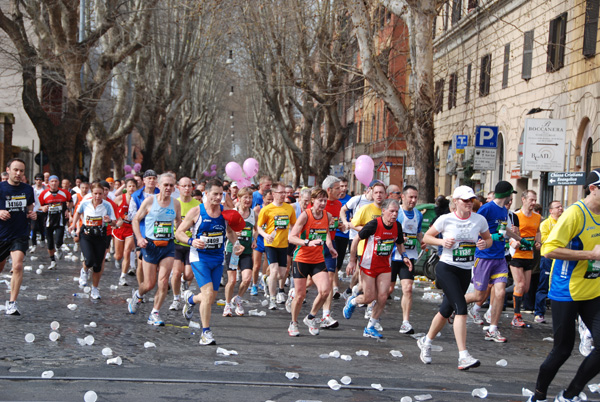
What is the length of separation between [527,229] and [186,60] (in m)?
24.2

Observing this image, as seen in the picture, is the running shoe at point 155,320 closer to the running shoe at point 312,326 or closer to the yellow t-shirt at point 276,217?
the running shoe at point 312,326

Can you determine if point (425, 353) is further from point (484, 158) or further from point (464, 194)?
point (484, 158)

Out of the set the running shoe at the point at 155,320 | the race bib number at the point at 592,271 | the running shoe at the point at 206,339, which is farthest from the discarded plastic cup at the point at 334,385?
the running shoe at the point at 155,320

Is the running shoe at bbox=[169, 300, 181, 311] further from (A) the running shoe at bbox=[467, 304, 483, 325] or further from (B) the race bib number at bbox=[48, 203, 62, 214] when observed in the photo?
(B) the race bib number at bbox=[48, 203, 62, 214]

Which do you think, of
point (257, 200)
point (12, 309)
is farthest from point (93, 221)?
point (257, 200)

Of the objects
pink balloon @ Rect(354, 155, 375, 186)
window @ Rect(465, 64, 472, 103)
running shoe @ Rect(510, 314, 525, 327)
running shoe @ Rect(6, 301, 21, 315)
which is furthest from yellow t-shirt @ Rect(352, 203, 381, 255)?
window @ Rect(465, 64, 472, 103)

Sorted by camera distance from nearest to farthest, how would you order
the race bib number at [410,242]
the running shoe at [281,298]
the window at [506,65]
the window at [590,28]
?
the race bib number at [410,242] < the running shoe at [281,298] < the window at [590,28] < the window at [506,65]

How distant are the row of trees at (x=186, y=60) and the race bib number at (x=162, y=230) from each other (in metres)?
9.16

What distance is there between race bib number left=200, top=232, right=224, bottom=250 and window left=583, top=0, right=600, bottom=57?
13110 mm

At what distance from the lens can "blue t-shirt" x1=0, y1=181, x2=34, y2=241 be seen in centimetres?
959

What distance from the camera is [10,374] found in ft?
21.2

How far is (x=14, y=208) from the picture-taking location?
31.8ft

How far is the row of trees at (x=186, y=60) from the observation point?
58.7 feet

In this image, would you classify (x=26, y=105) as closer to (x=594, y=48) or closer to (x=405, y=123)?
(x=405, y=123)
